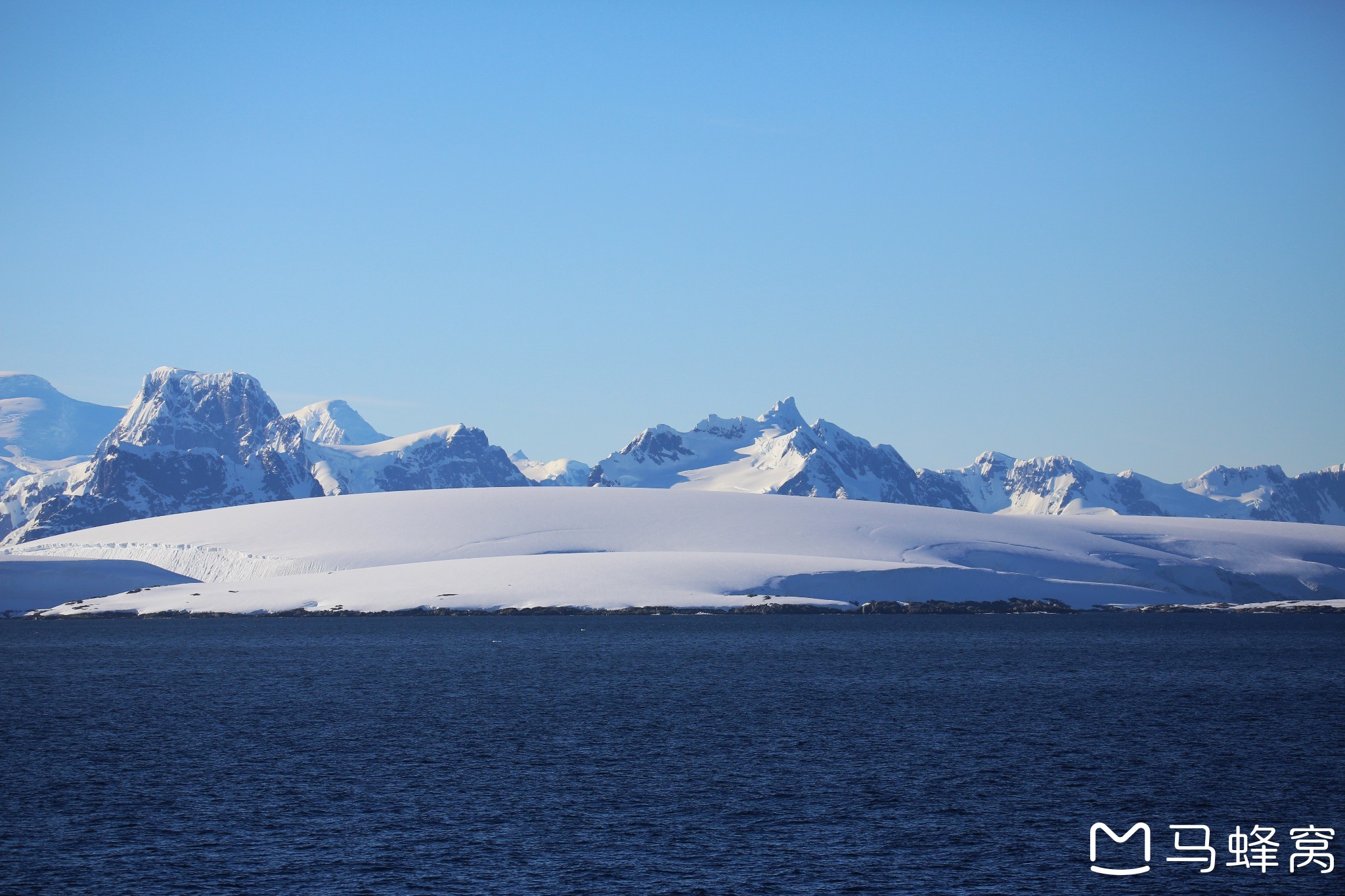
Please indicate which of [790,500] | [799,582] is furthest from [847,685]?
[790,500]

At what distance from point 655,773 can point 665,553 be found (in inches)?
3928

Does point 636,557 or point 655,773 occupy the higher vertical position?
point 636,557

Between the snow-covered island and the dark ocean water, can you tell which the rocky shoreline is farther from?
the dark ocean water

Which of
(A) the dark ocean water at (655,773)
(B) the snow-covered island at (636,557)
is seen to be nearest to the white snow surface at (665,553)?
(B) the snow-covered island at (636,557)

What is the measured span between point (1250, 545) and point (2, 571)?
498 ft

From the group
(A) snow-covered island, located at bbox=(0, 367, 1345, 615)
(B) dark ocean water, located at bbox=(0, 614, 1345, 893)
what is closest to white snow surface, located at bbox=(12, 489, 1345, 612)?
(A) snow-covered island, located at bbox=(0, 367, 1345, 615)

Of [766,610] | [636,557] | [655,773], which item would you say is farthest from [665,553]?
[655,773]

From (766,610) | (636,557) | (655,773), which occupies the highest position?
(636,557)

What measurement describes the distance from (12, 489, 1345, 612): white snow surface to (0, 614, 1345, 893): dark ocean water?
141 ft

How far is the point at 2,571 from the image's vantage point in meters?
146

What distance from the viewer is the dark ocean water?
2852 cm

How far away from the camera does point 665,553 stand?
140 meters

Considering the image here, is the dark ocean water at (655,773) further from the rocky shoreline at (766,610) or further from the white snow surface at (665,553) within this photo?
the white snow surface at (665,553)

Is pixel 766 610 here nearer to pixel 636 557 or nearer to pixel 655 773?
pixel 636 557
